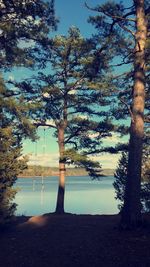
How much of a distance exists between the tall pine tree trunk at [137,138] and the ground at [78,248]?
0.67 metres

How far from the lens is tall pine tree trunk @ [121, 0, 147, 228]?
42.4 ft

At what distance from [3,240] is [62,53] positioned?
1452cm

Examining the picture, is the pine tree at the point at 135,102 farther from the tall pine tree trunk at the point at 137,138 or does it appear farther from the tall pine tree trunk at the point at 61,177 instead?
the tall pine tree trunk at the point at 61,177

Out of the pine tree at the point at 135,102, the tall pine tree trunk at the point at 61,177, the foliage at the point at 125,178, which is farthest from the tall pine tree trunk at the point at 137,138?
the tall pine tree trunk at the point at 61,177

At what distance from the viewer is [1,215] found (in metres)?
15.7

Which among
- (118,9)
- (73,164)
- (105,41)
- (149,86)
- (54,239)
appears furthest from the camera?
(73,164)

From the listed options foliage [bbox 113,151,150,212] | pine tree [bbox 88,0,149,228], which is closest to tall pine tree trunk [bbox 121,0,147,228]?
pine tree [bbox 88,0,149,228]

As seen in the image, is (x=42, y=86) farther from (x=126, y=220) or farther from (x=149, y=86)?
(x=126, y=220)

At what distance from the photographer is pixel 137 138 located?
13531 millimetres

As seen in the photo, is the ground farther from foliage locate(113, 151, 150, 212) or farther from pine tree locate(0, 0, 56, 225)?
foliage locate(113, 151, 150, 212)

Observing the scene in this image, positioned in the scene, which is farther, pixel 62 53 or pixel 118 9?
pixel 62 53

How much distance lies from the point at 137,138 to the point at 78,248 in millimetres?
4448

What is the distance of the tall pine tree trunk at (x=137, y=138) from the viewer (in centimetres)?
1293

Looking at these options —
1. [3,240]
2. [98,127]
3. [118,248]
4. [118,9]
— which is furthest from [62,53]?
[118,248]
